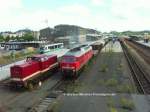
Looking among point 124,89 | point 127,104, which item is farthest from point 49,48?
point 127,104

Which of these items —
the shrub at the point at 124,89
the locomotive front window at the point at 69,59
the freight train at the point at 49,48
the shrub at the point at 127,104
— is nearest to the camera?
the shrub at the point at 127,104

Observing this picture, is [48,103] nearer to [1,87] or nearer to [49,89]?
[49,89]

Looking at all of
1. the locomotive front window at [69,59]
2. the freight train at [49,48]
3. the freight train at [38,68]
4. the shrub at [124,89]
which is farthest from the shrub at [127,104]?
the freight train at [49,48]

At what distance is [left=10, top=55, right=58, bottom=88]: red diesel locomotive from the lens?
2741 centimetres

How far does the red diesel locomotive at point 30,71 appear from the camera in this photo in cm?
2741

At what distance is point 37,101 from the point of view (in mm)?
23359

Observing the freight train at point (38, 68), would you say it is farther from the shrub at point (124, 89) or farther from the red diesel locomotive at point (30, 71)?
the shrub at point (124, 89)

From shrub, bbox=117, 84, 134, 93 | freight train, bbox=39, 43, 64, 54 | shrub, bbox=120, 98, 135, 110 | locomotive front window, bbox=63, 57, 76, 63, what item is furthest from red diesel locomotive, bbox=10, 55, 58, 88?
freight train, bbox=39, 43, 64, 54

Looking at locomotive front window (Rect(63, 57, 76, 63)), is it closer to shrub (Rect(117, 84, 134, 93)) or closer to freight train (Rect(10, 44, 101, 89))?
freight train (Rect(10, 44, 101, 89))

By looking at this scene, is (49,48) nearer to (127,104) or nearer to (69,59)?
(69,59)

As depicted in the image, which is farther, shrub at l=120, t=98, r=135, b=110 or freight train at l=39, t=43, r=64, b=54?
freight train at l=39, t=43, r=64, b=54

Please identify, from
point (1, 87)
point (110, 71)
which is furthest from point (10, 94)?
point (110, 71)

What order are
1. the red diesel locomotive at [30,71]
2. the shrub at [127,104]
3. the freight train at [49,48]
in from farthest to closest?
the freight train at [49,48] → the red diesel locomotive at [30,71] → the shrub at [127,104]

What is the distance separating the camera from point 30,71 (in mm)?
29031
